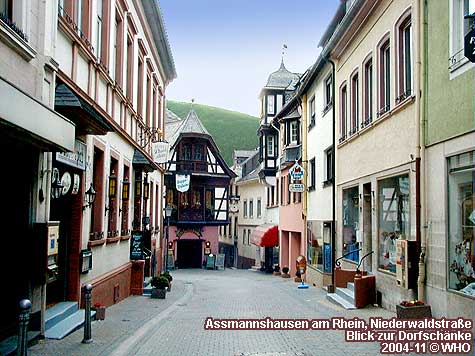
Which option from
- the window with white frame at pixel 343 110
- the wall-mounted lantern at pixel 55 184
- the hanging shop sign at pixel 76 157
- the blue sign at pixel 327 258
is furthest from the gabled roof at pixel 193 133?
the wall-mounted lantern at pixel 55 184

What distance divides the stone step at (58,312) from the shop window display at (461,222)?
22.5 feet

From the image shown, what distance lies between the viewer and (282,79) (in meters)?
44.2

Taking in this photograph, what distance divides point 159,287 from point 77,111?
32.4 ft

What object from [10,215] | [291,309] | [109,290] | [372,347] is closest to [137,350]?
[10,215]

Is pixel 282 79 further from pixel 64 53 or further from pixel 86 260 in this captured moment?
pixel 64 53

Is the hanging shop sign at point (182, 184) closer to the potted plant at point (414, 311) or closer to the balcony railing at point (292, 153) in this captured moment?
the balcony railing at point (292, 153)

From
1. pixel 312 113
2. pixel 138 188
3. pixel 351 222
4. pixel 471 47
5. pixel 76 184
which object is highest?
pixel 312 113

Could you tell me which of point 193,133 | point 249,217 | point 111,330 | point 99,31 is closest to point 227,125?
point 249,217

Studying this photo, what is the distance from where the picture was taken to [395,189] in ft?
47.5

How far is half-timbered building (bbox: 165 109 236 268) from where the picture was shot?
46.5 meters

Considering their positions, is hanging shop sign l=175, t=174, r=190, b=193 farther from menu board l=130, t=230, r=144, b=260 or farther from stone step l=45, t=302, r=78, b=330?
stone step l=45, t=302, r=78, b=330

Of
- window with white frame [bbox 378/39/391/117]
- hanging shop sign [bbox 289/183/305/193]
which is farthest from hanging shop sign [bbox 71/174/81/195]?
hanging shop sign [bbox 289/183/305/193]

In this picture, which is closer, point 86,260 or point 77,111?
point 77,111

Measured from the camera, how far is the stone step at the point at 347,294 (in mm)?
16105
